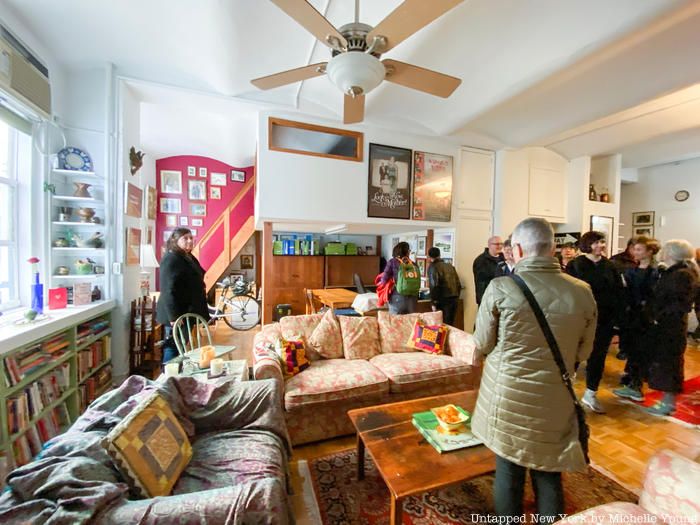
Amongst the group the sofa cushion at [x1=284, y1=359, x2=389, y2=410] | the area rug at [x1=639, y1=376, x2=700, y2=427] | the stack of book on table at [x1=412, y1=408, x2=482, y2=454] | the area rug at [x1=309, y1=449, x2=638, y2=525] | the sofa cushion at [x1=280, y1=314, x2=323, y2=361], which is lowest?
the area rug at [x1=309, y1=449, x2=638, y2=525]

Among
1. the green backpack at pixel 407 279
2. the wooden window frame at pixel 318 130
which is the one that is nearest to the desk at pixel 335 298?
the green backpack at pixel 407 279

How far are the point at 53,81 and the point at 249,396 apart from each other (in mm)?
3186

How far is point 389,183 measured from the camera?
3.76 m

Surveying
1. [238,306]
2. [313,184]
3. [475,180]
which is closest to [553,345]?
[313,184]

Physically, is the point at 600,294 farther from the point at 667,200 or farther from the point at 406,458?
the point at 667,200

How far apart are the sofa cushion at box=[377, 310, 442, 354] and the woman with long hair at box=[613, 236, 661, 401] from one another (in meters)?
1.77

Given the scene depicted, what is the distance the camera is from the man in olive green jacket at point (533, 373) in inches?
44.7

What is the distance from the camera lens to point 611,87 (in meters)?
2.80

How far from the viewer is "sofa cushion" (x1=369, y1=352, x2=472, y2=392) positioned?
2342mm

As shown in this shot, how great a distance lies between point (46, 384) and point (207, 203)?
470 centimetres

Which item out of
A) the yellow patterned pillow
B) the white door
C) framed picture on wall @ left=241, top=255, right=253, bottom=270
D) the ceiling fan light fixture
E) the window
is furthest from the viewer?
framed picture on wall @ left=241, top=255, right=253, bottom=270

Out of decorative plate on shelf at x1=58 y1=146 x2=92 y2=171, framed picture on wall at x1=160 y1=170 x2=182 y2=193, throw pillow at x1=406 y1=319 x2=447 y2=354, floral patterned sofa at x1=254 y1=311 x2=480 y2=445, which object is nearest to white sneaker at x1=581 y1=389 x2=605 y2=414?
floral patterned sofa at x1=254 y1=311 x2=480 y2=445

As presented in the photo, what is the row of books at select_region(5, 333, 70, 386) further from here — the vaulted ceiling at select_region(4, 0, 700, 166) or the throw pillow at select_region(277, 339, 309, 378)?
the vaulted ceiling at select_region(4, 0, 700, 166)

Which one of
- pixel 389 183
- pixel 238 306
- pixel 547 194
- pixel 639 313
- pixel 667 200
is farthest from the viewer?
pixel 238 306
